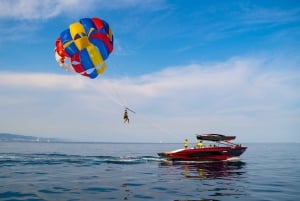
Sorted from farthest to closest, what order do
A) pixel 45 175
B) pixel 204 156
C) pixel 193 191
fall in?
pixel 204 156 → pixel 45 175 → pixel 193 191

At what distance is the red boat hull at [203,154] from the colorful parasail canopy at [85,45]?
14587 millimetres

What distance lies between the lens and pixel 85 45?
896 inches

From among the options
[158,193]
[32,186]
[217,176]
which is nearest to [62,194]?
[32,186]

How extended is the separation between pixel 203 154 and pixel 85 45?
18089 mm

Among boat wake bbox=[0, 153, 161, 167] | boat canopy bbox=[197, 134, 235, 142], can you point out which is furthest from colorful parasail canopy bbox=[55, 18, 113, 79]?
boat canopy bbox=[197, 134, 235, 142]

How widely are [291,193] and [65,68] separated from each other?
16.3m

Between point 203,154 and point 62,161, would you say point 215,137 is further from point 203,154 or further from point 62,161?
point 62,161

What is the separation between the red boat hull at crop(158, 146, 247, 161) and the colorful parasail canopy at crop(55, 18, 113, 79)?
574 inches

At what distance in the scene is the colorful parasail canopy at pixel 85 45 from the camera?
2219 centimetres

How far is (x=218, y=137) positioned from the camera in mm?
34531

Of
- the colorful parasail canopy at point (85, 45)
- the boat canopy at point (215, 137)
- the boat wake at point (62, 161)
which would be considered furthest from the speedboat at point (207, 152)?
the colorful parasail canopy at point (85, 45)

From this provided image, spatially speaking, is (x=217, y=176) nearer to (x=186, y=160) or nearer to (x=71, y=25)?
(x=186, y=160)

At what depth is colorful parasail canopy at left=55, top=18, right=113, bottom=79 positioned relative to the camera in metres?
22.2

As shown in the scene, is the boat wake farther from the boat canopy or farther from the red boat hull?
the boat canopy
